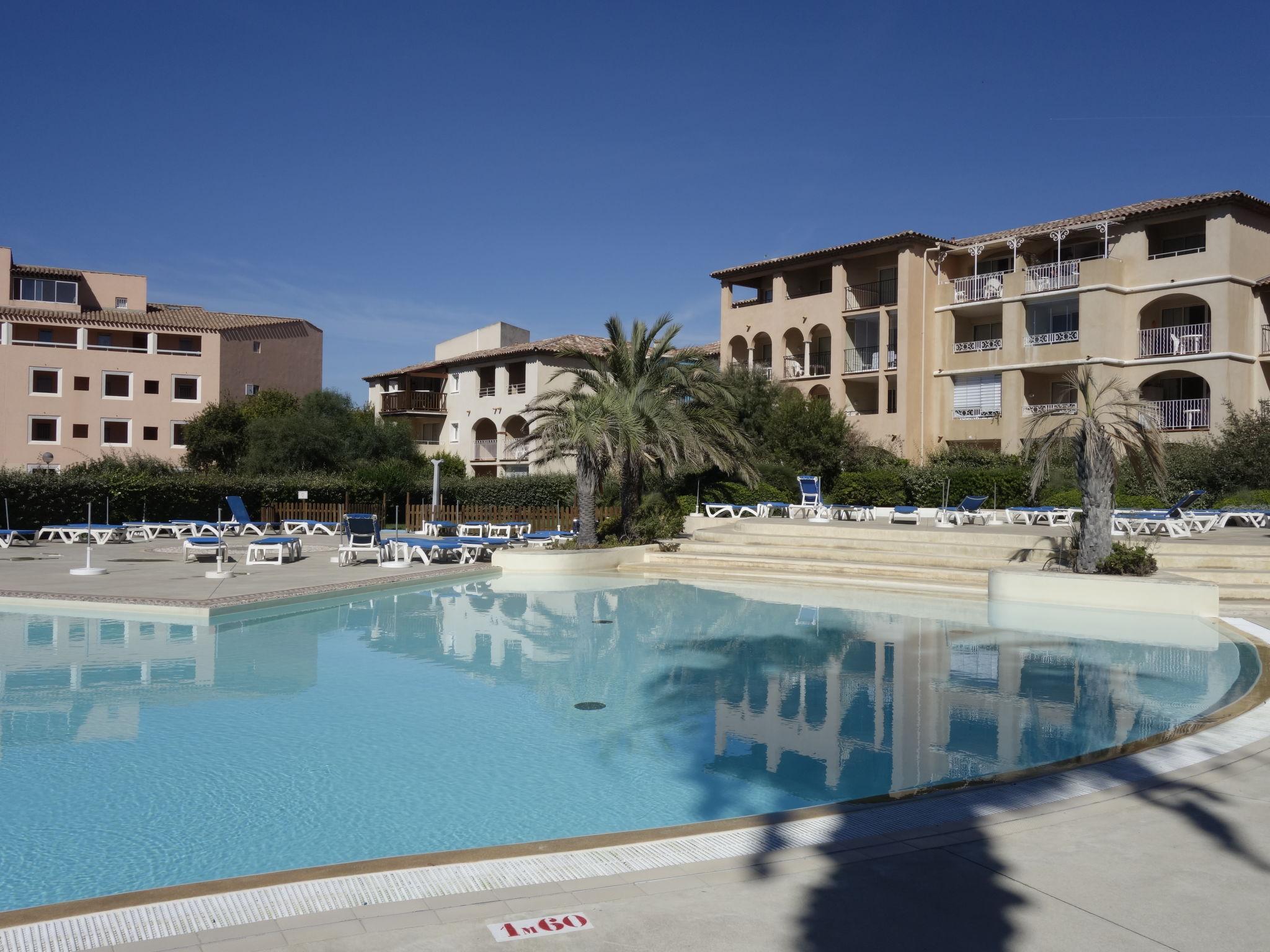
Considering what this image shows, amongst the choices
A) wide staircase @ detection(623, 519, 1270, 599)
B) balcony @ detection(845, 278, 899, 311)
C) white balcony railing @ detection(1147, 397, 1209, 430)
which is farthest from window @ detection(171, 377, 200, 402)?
white balcony railing @ detection(1147, 397, 1209, 430)

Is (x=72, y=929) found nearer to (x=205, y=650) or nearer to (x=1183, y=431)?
(x=205, y=650)

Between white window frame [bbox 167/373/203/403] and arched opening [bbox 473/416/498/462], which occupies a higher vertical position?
white window frame [bbox 167/373/203/403]

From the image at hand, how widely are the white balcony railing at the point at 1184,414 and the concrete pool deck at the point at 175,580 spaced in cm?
2471

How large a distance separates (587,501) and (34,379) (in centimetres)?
3868

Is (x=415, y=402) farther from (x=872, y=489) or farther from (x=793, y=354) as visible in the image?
(x=872, y=489)

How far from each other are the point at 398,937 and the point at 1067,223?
36.8m

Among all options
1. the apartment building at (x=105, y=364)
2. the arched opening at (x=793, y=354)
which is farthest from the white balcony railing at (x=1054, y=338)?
the apartment building at (x=105, y=364)

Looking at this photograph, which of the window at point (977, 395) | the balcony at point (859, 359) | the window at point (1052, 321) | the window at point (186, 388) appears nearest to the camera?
the window at point (1052, 321)

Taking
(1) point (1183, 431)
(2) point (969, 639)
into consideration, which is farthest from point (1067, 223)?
(2) point (969, 639)

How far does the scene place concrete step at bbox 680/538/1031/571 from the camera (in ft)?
56.1

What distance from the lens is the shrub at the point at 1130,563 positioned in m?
13.6

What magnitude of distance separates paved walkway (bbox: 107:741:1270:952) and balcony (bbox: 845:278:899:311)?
3550 centimetres

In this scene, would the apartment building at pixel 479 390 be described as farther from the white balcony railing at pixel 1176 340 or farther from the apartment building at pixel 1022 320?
the white balcony railing at pixel 1176 340

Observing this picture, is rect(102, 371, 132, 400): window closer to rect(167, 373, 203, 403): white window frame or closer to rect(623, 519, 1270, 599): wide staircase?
rect(167, 373, 203, 403): white window frame
